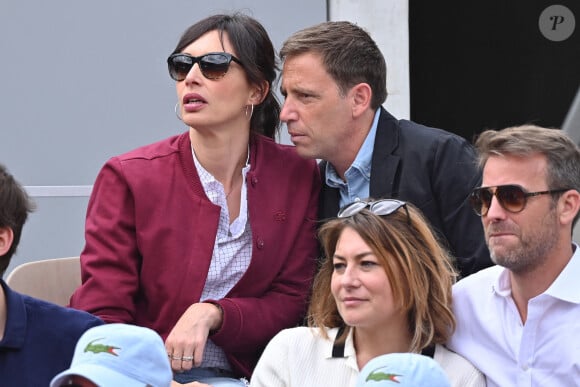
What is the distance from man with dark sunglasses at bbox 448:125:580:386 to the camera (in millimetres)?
3158

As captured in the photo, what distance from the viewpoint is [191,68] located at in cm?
374

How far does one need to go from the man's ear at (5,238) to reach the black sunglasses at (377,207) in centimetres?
97

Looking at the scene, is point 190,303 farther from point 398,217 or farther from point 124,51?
point 124,51

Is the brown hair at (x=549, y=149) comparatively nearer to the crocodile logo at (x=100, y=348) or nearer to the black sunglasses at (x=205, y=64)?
the black sunglasses at (x=205, y=64)

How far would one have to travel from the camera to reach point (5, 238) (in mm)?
3174

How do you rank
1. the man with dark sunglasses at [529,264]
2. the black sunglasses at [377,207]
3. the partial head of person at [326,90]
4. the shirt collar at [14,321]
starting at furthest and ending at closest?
the partial head of person at [326,90], the black sunglasses at [377,207], the man with dark sunglasses at [529,264], the shirt collar at [14,321]

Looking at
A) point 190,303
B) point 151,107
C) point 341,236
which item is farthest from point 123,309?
point 151,107

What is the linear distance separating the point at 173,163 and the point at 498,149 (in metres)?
1.09

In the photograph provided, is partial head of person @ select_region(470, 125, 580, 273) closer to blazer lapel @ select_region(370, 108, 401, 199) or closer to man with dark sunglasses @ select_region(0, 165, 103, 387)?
blazer lapel @ select_region(370, 108, 401, 199)

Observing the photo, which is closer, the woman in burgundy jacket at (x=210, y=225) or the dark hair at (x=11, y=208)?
the dark hair at (x=11, y=208)

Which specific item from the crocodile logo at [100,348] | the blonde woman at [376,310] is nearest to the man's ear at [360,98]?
the blonde woman at [376,310]

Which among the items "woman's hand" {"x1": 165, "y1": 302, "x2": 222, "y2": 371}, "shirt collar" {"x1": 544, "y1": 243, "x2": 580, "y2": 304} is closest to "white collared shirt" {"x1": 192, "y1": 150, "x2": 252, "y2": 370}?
"woman's hand" {"x1": 165, "y1": 302, "x2": 222, "y2": 371}

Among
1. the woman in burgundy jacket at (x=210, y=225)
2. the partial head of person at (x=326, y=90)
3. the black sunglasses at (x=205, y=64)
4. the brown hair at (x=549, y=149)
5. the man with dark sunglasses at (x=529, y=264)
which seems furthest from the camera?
the partial head of person at (x=326, y=90)

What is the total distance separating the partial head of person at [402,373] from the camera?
251 centimetres
